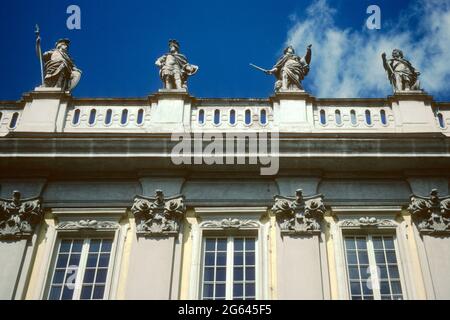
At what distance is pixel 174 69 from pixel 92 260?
5911mm

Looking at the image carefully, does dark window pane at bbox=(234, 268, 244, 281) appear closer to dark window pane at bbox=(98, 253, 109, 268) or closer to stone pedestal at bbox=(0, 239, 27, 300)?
dark window pane at bbox=(98, 253, 109, 268)

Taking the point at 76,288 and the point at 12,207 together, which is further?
the point at 12,207

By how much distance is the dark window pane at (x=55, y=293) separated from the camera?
47.3 ft

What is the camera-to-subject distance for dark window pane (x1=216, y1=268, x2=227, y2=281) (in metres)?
14.7

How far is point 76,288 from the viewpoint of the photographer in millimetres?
14516

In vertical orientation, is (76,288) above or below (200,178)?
below

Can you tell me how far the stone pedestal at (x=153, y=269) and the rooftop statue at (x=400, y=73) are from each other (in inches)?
298

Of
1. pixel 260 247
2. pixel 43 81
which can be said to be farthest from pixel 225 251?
pixel 43 81

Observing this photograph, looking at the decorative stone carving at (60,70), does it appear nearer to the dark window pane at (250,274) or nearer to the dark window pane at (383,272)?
the dark window pane at (250,274)

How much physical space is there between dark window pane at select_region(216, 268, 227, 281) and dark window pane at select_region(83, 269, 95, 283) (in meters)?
2.70

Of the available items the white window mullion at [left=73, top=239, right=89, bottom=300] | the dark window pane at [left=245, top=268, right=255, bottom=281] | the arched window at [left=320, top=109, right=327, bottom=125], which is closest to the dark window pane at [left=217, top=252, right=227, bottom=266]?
the dark window pane at [left=245, top=268, right=255, bottom=281]

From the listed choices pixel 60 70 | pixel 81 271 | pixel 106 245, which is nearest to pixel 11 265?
pixel 81 271

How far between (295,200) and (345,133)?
2199mm
